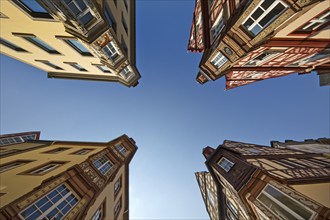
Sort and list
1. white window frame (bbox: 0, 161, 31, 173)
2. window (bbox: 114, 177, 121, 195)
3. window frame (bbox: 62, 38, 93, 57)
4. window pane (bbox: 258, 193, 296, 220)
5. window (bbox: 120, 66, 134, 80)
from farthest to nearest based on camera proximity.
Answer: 1. window (bbox: 120, 66, 134, 80)
2. window (bbox: 114, 177, 121, 195)
3. window frame (bbox: 62, 38, 93, 57)
4. white window frame (bbox: 0, 161, 31, 173)
5. window pane (bbox: 258, 193, 296, 220)

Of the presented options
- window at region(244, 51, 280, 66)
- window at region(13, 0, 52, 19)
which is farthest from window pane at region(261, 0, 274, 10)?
window at region(13, 0, 52, 19)

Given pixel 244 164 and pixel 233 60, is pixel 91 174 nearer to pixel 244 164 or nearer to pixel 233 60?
pixel 244 164

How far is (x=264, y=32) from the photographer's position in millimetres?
9578

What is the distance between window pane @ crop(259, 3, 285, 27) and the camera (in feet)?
27.9

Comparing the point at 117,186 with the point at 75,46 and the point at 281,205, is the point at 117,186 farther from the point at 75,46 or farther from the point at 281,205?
the point at 281,205

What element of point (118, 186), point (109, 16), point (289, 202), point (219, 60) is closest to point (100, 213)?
point (118, 186)

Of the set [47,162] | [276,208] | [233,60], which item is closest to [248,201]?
[276,208]

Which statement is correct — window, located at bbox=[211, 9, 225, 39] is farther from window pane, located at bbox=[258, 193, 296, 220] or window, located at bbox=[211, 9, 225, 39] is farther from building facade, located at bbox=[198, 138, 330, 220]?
window pane, located at bbox=[258, 193, 296, 220]

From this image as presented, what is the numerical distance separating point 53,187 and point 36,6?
11577mm

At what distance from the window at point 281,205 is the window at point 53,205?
1219 centimetres

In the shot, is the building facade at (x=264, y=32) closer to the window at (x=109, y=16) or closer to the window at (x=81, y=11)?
the window at (x=109, y=16)

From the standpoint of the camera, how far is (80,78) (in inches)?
1008

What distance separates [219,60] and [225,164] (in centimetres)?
1152

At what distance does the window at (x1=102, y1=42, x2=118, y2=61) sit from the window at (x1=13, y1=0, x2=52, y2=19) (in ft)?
15.1
